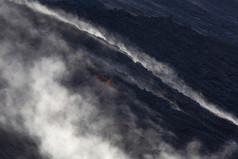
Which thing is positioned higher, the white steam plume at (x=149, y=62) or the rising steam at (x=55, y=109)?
the white steam plume at (x=149, y=62)

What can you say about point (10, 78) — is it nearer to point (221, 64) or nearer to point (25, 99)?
point (25, 99)

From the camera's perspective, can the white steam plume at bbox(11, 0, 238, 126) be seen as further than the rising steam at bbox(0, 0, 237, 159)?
Yes

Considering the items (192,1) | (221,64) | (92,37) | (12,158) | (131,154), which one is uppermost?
(192,1)

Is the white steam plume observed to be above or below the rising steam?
above

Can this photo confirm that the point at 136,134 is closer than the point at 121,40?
Yes

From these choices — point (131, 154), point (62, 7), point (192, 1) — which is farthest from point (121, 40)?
point (192, 1)

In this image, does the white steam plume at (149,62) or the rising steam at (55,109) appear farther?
the white steam plume at (149,62)

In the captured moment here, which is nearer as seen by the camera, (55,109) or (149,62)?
(55,109)

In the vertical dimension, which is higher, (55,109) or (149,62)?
(149,62)
